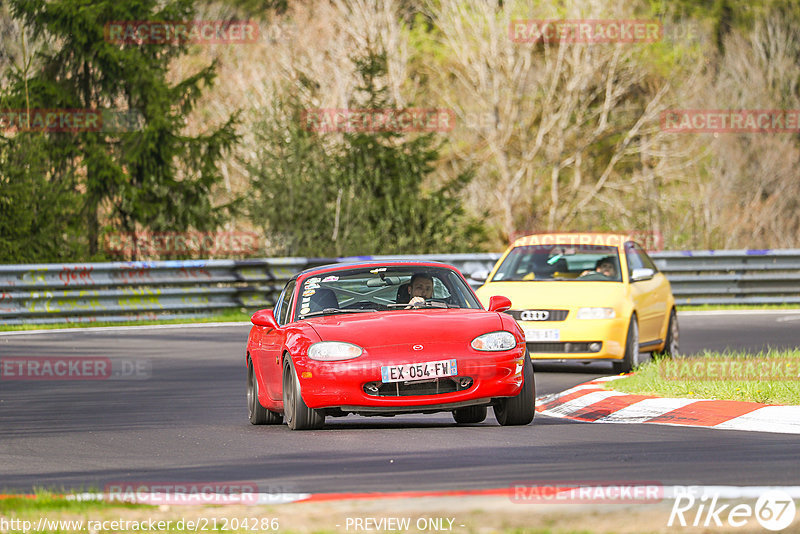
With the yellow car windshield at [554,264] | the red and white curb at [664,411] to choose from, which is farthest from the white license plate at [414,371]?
the yellow car windshield at [554,264]

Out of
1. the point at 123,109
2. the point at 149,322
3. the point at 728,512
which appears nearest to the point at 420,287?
the point at 728,512

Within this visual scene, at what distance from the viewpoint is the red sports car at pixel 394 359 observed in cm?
1046

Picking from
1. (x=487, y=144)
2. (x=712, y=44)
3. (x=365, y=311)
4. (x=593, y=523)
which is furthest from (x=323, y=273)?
(x=712, y=44)

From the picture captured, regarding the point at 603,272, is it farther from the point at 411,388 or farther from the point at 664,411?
the point at 411,388

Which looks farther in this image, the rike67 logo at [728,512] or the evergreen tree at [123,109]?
the evergreen tree at [123,109]

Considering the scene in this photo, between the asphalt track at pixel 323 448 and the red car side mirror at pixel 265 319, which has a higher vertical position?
the red car side mirror at pixel 265 319

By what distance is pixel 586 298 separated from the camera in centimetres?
1630

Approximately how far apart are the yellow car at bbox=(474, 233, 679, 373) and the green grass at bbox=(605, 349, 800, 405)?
3.70 feet

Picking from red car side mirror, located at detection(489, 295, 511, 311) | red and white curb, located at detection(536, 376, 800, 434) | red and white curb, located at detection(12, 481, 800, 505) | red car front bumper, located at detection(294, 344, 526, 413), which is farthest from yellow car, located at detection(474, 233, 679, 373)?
red and white curb, located at detection(12, 481, 800, 505)

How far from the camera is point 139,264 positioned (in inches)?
1013

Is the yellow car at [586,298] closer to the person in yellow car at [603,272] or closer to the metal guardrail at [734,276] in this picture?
the person in yellow car at [603,272]

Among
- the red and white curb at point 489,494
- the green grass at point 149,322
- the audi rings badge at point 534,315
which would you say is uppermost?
the red and white curb at point 489,494

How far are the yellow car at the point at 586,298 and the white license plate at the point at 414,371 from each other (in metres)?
5.71

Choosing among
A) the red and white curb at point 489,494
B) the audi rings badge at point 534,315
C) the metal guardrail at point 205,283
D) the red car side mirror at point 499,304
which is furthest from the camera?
the metal guardrail at point 205,283
